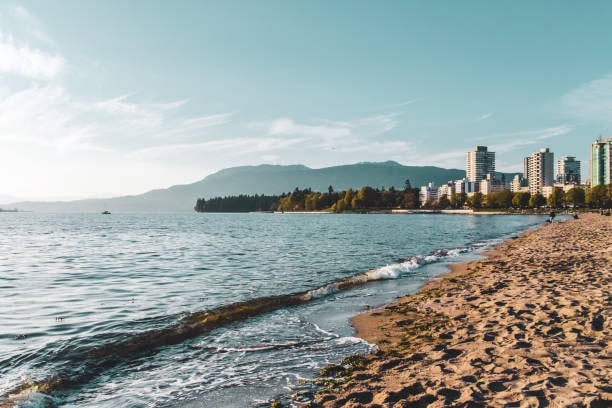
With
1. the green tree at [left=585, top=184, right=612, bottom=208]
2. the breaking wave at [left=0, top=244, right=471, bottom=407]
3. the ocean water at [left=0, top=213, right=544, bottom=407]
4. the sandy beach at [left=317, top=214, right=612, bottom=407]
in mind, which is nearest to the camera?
the sandy beach at [left=317, top=214, right=612, bottom=407]

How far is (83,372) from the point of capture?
32.5 feet

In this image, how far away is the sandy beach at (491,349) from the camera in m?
6.73

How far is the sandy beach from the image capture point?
673cm

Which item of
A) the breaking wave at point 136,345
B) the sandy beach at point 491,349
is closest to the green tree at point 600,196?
the sandy beach at point 491,349

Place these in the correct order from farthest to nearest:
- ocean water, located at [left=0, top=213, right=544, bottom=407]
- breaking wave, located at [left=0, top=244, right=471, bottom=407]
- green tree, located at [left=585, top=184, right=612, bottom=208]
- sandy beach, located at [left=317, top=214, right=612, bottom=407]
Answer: green tree, located at [left=585, top=184, right=612, bottom=208]
breaking wave, located at [left=0, top=244, right=471, bottom=407]
ocean water, located at [left=0, top=213, right=544, bottom=407]
sandy beach, located at [left=317, top=214, right=612, bottom=407]

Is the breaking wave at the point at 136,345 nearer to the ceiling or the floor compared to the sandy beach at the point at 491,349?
nearer to the floor

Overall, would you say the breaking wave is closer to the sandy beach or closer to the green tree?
the sandy beach

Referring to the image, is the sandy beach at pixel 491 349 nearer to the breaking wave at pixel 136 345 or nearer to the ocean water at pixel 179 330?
the ocean water at pixel 179 330

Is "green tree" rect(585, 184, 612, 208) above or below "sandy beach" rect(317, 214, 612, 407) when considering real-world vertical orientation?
above

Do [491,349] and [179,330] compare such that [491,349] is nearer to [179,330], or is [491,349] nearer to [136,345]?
[179,330]

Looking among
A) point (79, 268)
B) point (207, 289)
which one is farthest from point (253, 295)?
point (79, 268)

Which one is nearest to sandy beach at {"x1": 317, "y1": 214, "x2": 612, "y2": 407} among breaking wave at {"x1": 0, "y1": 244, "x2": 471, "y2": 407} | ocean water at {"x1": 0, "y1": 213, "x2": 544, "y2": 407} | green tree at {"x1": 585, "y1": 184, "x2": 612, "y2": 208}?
ocean water at {"x1": 0, "y1": 213, "x2": 544, "y2": 407}

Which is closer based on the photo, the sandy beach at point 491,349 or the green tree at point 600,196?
the sandy beach at point 491,349

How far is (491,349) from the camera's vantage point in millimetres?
8992
